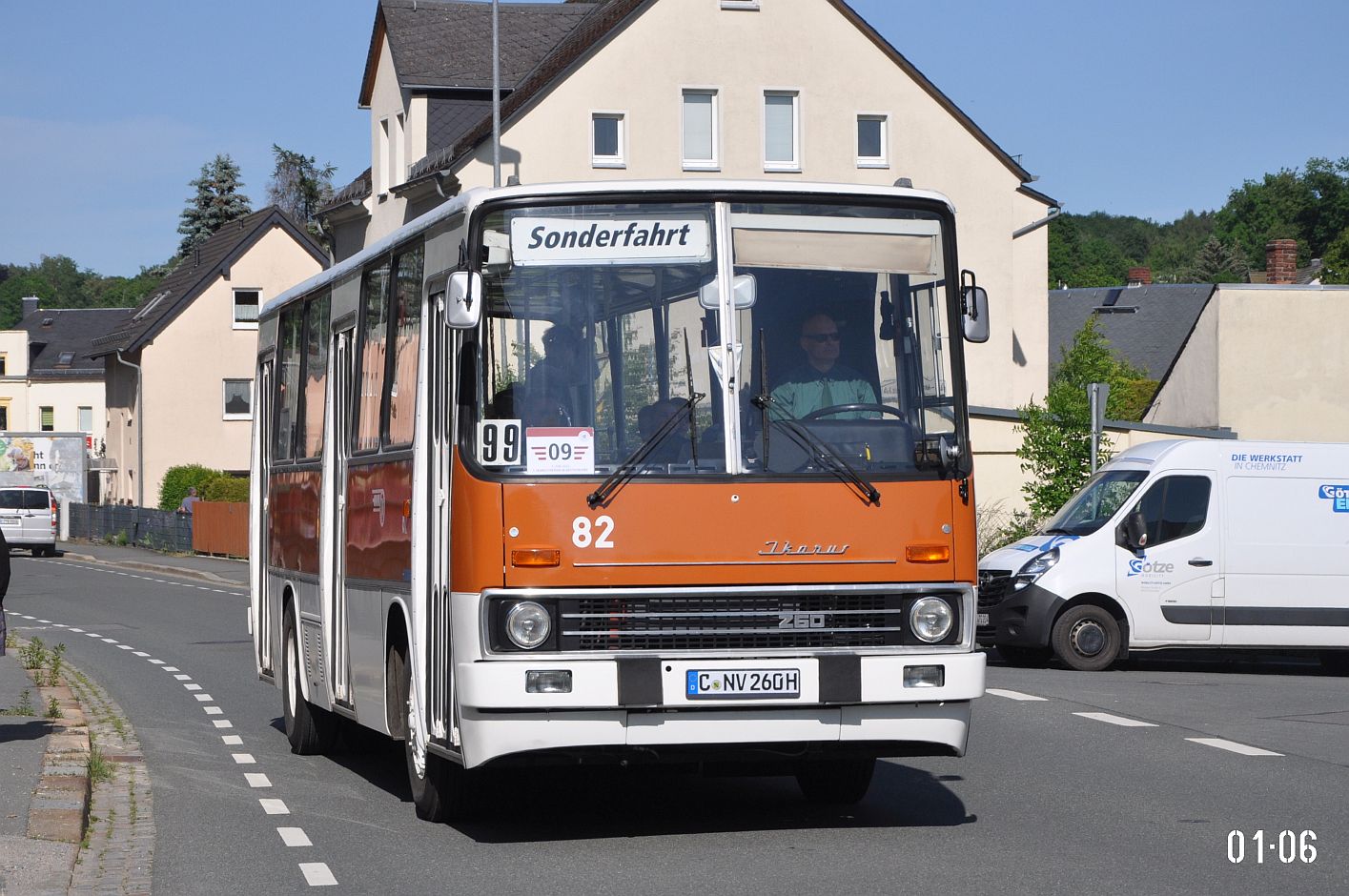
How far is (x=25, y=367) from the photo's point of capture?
112812 millimetres

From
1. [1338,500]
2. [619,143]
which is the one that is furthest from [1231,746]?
[619,143]

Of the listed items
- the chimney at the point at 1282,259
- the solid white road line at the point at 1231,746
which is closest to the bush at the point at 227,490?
the chimney at the point at 1282,259

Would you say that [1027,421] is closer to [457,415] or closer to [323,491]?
[323,491]

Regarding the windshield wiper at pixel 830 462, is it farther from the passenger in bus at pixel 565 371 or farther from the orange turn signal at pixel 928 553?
the passenger in bus at pixel 565 371

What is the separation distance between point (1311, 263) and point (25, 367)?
7163 centimetres

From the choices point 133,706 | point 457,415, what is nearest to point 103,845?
point 457,415

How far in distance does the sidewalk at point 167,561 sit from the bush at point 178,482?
13.8 ft

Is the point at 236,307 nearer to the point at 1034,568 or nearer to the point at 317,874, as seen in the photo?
the point at 1034,568

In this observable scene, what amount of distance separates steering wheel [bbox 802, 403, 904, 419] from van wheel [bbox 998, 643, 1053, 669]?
36.1ft

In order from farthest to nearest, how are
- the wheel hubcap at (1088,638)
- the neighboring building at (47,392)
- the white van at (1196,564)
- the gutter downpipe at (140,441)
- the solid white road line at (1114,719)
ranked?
the neighboring building at (47,392) < the gutter downpipe at (140,441) < the wheel hubcap at (1088,638) < the white van at (1196,564) < the solid white road line at (1114,719)

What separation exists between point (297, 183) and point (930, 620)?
109248 mm

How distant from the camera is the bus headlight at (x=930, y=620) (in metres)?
8.94

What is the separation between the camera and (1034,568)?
19000 mm

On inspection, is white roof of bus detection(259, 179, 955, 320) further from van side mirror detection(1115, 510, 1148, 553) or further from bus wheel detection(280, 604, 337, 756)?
van side mirror detection(1115, 510, 1148, 553)
